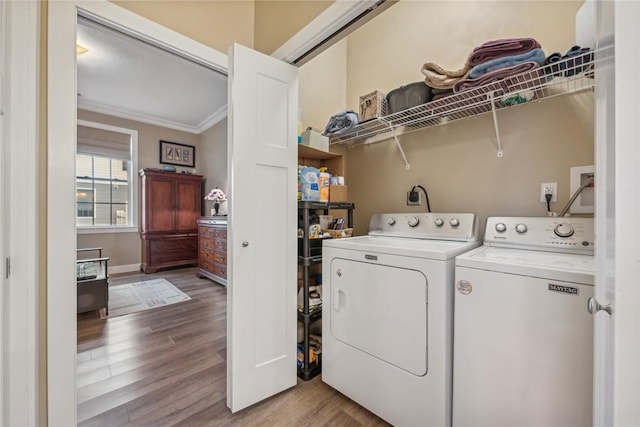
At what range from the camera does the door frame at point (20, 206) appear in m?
0.93

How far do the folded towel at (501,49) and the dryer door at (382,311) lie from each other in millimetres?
1085

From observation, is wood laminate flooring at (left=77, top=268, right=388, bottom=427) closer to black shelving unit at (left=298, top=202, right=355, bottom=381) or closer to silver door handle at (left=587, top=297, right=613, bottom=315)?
black shelving unit at (left=298, top=202, right=355, bottom=381)

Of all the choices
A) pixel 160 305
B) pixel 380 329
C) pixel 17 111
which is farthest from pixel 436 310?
pixel 160 305

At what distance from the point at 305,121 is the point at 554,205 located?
5.47 feet

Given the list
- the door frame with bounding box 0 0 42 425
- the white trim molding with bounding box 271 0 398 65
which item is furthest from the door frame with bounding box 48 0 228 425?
the white trim molding with bounding box 271 0 398 65

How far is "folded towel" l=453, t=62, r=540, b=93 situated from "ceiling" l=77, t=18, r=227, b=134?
7.38ft

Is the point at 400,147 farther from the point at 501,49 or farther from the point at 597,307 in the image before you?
the point at 597,307

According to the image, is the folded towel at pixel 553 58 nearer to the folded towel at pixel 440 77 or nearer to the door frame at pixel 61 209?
the folded towel at pixel 440 77

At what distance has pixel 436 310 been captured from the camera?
3.67 feet

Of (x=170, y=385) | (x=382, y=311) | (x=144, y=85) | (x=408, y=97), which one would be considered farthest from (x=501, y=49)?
(x=144, y=85)

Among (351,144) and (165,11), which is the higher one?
(165,11)

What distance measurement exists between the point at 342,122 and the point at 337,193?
53 centimetres
